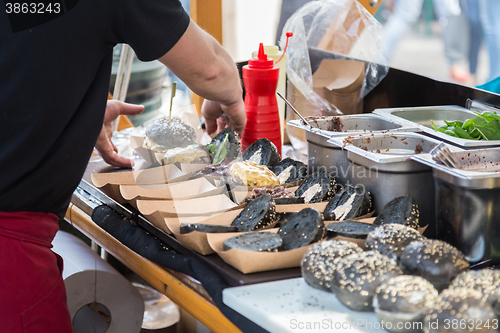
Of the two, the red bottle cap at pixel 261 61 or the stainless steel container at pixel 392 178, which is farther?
the red bottle cap at pixel 261 61

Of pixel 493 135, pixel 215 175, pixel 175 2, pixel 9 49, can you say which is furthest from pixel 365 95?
pixel 9 49

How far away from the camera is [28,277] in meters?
1.00

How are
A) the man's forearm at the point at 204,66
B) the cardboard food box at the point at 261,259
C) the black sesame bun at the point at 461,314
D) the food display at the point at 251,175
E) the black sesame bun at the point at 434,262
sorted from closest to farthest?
the black sesame bun at the point at 461,314 → the black sesame bun at the point at 434,262 → the cardboard food box at the point at 261,259 → the man's forearm at the point at 204,66 → the food display at the point at 251,175

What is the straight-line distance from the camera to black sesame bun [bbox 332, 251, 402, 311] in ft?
2.26

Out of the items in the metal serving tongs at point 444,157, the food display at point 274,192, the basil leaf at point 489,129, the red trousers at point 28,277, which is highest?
the basil leaf at point 489,129

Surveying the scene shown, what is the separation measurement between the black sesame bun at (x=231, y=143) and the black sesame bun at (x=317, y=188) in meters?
0.27

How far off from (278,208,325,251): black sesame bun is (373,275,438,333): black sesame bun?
22 cm

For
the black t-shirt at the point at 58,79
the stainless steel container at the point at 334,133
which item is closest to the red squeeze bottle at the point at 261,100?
the stainless steel container at the point at 334,133

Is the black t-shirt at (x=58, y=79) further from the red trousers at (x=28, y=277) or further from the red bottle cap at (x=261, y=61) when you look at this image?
the red bottle cap at (x=261, y=61)

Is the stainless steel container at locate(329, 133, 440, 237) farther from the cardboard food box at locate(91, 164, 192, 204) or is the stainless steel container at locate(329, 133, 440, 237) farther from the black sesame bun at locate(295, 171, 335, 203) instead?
the cardboard food box at locate(91, 164, 192, 204)

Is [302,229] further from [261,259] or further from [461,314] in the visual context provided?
[461,314]

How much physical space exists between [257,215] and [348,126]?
1.67 ft

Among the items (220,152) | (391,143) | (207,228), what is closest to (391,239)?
(207,228)

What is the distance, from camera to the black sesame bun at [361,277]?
2.26ft
